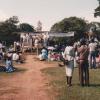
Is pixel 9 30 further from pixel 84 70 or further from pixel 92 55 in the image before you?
pixel 84 70

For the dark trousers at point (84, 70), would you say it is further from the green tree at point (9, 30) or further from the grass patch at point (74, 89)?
the green tree at point (9, 30)

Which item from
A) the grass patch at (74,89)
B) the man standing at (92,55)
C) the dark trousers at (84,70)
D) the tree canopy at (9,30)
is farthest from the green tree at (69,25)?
the dark trousers at (84,70)

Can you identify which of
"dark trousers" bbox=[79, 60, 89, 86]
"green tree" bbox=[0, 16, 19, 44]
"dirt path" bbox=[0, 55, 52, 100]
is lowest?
"dirt path" bbox=[0, 55, 52, 100]

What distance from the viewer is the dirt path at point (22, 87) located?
48.1 ft

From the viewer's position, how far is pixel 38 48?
38.2 meters

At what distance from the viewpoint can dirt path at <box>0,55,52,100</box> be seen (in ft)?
48.1

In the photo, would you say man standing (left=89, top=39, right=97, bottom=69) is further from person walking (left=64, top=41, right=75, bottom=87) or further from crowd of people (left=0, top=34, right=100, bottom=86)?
person walking (left=64, top=41, right=75, bottom=87)

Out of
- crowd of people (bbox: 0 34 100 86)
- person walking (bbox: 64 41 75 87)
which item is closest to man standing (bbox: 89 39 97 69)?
crowd of people (bbox: 0 34 100 86)

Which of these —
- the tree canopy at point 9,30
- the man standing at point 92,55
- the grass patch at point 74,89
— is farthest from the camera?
the tree canopy at point 9,30

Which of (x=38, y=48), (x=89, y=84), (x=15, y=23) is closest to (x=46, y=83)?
(x=89, y=84)

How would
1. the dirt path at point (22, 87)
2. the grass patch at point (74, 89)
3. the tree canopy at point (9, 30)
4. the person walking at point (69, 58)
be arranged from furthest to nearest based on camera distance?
the tree canopy at point (9, 30) → the person walking at point (69, 58) → the dirt path at point (22, 87) → the grass patch at point (74, 89)

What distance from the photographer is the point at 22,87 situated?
55.3 feet

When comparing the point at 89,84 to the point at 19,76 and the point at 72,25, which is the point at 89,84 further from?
the point at 72,25

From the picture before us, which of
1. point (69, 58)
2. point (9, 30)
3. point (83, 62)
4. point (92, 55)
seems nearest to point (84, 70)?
point (83, 62)
